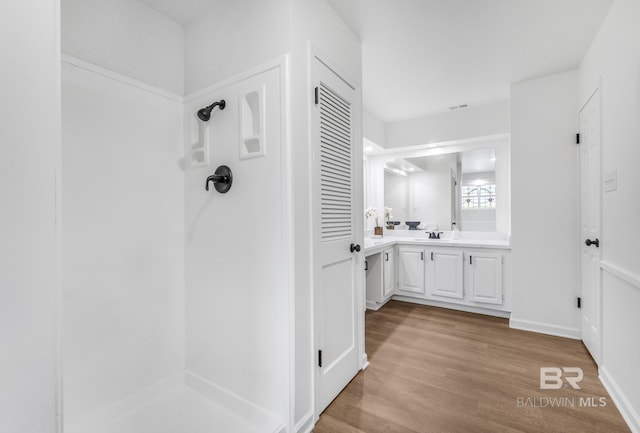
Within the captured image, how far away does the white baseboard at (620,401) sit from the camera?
156 cm

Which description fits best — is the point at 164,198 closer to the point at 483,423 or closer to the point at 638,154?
the point at 483,423

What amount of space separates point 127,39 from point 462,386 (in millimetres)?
3058

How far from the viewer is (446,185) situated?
410 cm

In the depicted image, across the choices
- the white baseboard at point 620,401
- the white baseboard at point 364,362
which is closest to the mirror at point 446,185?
the white baseboard at point 620,401

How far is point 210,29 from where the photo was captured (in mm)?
1883

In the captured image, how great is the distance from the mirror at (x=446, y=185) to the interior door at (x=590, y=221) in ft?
3.59

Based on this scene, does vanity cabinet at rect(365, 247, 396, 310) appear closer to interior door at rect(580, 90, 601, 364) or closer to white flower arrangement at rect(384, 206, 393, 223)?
white flower arrangement at rect(384, 206, 393, 223)

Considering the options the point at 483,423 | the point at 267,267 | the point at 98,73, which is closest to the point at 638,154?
the point at 483,423

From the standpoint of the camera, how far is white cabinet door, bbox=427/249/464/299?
139 inches

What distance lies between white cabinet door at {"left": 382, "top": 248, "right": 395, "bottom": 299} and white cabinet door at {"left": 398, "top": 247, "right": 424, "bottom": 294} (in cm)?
13

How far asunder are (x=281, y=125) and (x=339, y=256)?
35.3 inches

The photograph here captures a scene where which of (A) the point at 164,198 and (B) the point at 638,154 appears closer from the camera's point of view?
(B) the point at 638,154

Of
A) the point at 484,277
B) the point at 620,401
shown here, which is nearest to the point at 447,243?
the point at 484,277

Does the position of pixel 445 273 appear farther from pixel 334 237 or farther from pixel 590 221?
pixel 334 237
